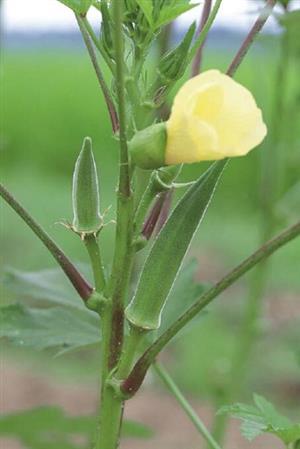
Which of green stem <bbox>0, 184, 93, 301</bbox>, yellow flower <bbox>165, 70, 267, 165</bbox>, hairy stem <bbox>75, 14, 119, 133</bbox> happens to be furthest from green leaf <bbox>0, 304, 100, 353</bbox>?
yellow flower <bbox>165, 70, 267, 165</bbox>

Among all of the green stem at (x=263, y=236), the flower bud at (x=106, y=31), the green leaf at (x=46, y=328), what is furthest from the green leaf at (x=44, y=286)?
the green stem at (x=263, y=236)

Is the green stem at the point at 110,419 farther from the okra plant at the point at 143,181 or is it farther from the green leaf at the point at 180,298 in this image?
the green leaf at the point at 180,298

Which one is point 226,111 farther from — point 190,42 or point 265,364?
point 265,364

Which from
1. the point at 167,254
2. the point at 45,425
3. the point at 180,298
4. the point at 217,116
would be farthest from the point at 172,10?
the point at 45,425

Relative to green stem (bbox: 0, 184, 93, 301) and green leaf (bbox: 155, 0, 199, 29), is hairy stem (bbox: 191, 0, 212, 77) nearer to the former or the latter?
green leaf (bbox: 155, 0, 199, 29)

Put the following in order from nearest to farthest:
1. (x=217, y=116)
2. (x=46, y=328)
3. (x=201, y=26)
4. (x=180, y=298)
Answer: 1. (x=217, y=116)
2. (x=201, y=26)
3. (x=46, y=328)
4. (x=180, y=298)

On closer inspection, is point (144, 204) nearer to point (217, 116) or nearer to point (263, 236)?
point (217, 116)

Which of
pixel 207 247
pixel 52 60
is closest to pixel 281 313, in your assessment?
pixel 207 247
